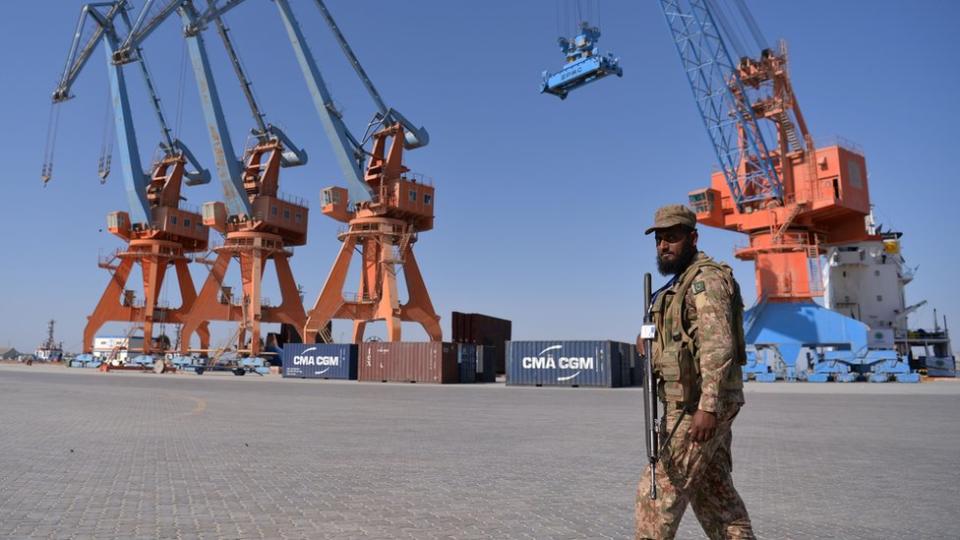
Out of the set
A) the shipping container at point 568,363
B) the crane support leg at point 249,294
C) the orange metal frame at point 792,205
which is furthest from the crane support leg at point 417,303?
the orange metal frame at point 792,205

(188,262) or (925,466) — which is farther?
(188,262)

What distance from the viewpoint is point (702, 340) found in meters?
3.22

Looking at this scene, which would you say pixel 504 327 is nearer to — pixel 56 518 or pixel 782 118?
pixel 782 118

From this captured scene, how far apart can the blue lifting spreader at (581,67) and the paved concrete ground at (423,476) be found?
21.4 metres

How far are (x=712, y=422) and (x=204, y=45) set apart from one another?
63177 millimetres

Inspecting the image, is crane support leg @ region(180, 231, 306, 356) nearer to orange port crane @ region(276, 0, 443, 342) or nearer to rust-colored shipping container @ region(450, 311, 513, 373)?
orange port crane @ region(276, 0, 443, 342)

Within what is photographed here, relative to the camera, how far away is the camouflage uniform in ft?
10.4

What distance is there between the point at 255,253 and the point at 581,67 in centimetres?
3661

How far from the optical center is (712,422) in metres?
3.12

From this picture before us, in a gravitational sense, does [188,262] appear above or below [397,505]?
above

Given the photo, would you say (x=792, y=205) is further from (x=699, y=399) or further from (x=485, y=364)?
(x=699, y=399)

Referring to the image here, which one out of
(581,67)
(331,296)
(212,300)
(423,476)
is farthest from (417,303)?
(423,476)

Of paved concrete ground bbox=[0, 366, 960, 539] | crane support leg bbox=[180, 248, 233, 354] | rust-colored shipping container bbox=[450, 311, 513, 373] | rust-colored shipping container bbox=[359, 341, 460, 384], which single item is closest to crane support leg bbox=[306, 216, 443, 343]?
rust-colored shipping container bbox=[450, 311, 513, 373]

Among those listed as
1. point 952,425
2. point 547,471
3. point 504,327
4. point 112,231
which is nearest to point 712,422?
point 547,471
